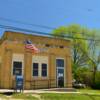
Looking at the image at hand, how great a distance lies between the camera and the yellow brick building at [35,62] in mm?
32469

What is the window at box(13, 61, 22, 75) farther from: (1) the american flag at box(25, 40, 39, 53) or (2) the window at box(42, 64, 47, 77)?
(2) the window at box(42, 64, 47, 77)

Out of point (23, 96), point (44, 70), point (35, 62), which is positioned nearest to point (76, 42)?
point (44, 70)

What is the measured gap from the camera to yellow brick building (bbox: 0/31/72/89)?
1278 inches

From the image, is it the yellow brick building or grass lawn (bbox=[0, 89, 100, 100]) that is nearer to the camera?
grass lawn (bbox=[0, 89, 100, 100])

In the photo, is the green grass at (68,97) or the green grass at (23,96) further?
the green grass at (68,97)

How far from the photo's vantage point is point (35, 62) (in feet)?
112

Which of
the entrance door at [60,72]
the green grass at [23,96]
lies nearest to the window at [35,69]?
the entrance door at [60,72]

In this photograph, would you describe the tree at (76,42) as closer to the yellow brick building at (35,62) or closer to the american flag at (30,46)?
the yellow brick building at (35,62)

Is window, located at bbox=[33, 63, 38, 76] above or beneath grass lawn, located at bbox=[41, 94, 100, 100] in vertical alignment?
above

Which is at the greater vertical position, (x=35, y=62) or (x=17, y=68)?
(x=35, y=62)

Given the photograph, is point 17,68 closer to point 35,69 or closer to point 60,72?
point 35,69

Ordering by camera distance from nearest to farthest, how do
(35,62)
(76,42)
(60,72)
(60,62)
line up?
(35,62) → (60,72) → (60,62) → (76,42)

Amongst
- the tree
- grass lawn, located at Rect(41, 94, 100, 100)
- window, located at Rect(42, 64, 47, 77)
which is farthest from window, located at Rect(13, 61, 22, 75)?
the tree

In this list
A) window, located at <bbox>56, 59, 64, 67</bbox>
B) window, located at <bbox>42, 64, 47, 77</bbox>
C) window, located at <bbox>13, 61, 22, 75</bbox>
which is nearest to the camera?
window, located at <bbox>13, 61, 22, 75</bbox>
